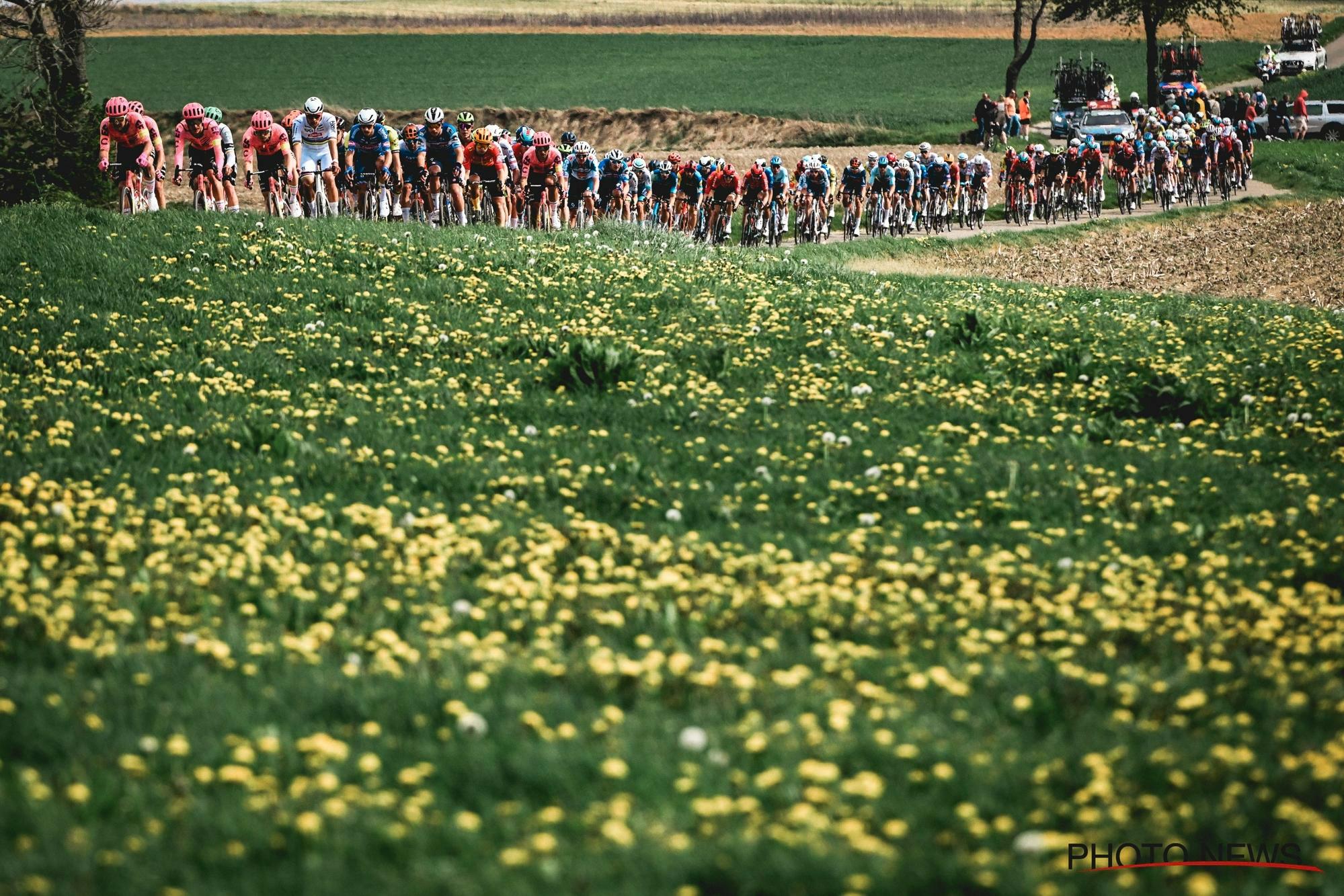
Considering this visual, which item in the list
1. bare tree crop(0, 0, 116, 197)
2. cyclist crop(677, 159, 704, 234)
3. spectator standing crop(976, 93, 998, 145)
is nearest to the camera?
bare tree crop(0, 0, 116, 197)

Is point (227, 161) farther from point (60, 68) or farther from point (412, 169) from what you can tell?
point (60, 68)

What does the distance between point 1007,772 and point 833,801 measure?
68cm

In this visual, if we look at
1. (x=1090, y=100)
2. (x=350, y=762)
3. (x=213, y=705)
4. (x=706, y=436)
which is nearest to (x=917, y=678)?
(x=350, y=762)

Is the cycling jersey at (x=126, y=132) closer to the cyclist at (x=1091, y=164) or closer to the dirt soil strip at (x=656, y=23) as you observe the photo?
the cyclist at (x=1091, y=164)

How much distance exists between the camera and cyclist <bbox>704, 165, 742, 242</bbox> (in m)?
28.3

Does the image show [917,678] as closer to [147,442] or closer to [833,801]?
[833,801]

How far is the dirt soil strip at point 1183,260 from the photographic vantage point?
26516 millimetres

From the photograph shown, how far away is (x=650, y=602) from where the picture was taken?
21.4 feet

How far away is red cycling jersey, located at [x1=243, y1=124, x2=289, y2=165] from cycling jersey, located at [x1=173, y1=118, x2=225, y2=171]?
1.37 ft

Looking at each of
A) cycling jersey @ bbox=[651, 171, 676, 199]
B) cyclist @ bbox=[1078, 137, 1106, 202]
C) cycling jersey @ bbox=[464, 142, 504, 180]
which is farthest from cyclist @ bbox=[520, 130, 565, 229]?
cyclist @ bbox=[1078, 137, 1106, 202]

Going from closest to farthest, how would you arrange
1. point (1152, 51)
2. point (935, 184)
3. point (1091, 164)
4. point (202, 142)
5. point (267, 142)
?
point (202, 142) → point (267, 142) → point (935, 184) → point (1091, 164) → point (1152, 51)

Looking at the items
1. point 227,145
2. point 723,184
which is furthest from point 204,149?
point 723,184

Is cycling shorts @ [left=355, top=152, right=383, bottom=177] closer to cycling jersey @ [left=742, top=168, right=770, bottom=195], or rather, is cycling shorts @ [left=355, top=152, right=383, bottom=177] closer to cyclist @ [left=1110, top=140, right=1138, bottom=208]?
cycling jersey @ [left=742, top=168, right=770, bottom=195]

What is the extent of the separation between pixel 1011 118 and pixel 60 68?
3733 centimetres
